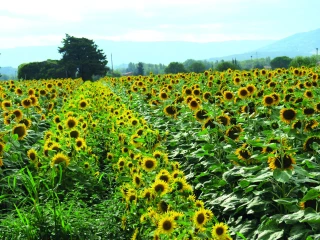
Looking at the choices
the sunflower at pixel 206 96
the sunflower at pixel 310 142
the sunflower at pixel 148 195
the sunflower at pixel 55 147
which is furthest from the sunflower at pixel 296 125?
the sunflower at pixel 206 96

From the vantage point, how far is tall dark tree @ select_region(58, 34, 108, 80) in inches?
2432

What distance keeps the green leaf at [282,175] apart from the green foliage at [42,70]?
57.9 meters

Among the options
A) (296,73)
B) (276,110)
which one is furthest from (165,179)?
(296,73)

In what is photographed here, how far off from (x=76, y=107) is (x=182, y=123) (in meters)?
4.58

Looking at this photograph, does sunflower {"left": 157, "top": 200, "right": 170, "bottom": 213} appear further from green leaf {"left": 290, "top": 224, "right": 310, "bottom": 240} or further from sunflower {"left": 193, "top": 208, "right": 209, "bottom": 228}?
green leaf {"left": 290, "top": 224, "right": 310, "bottom": 240}

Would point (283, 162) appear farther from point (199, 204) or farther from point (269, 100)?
point (269, 100)

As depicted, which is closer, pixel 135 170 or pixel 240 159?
pixel 240 159

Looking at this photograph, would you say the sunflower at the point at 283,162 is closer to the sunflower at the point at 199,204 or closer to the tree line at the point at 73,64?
the sunflower at the point at 199,204

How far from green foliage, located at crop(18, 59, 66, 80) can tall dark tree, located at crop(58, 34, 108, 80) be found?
0.94 m

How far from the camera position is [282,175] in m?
3.87

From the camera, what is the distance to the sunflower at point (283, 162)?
3954mm

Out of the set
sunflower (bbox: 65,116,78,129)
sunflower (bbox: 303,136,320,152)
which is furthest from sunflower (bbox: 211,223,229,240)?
sunflower (bbox: 65,116,78,129)

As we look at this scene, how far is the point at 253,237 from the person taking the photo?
4047 millimetres

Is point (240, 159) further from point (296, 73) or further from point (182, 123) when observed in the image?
point (296, 73)
